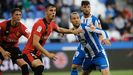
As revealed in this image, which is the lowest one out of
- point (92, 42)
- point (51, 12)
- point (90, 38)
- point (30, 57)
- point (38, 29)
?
point (30, 57)

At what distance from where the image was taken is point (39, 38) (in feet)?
37.4

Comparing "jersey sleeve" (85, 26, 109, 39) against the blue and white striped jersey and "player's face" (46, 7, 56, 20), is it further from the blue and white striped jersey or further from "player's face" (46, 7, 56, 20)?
"player's face" (46, 7, 56, 20)

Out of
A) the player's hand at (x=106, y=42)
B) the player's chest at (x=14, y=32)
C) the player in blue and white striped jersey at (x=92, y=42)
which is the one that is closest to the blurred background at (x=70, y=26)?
the player's chest at (x=14, y=32)

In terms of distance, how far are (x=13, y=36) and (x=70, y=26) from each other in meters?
7.54

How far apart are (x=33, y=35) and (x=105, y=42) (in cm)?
167

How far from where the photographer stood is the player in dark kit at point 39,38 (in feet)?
37.2

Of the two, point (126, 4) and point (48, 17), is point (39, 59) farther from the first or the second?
point (126, 4)

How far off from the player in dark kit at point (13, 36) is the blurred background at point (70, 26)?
642cm

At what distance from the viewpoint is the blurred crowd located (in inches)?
821

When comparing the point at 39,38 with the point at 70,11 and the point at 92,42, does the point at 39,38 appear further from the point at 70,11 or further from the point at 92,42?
the point at 70,11

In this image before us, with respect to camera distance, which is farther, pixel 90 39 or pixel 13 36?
pixel 13 36

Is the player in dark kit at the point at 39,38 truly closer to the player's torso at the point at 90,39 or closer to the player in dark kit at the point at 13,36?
the player's torso at the point at 90,39

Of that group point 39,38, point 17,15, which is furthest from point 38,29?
point 17,15

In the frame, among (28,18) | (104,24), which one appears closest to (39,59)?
(28,18)
